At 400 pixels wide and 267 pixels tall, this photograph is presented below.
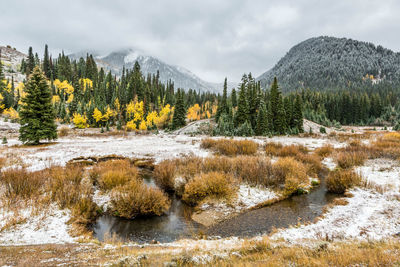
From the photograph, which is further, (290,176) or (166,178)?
(166,178)

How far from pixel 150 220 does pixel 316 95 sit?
345 feet

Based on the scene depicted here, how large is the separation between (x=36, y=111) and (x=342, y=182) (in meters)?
34.4

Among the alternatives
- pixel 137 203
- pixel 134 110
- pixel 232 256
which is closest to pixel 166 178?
pixel 137 203

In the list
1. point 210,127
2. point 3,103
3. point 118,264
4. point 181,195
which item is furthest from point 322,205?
point 3,103

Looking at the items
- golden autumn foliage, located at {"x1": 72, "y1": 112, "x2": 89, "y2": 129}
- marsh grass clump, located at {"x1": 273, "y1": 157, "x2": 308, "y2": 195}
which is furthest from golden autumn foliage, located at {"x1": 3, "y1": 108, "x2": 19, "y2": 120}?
marsh grass clump, located at {"x1": 273, "y1": 157, "x2": 308, "y2": 195}

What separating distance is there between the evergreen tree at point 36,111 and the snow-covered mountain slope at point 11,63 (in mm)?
88690

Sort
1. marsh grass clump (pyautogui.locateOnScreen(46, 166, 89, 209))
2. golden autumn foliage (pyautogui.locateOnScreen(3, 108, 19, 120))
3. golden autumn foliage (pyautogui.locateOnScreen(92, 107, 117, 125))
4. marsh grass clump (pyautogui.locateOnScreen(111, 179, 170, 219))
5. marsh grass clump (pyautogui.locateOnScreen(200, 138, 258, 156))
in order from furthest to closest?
golden autumn foliage (pyautogui.locateOnScreen(92, 107, 117, 125))
golden autumn foliage (pyautogui.locateOnScreen(3, 108, 19, 120))
marsh grass clump (pyautogui.locateOnScreen(200, 138, 258, 156))
marsh grass clump (pyautogui.locateOnScreen(111, 179, 170, 219))
marsh grass clump (pyautogui.locateOnScreen(46, 166, 89, 209))

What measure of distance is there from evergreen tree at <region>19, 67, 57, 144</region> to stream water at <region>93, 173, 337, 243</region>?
2522cm

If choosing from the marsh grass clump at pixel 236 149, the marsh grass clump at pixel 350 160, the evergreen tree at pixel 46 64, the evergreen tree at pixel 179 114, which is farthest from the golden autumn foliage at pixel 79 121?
the marsh grass clump at pixel 350 160

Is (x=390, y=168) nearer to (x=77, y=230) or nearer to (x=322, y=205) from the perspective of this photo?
(x=322, y=205)

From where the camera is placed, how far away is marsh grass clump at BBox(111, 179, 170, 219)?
28.5ft

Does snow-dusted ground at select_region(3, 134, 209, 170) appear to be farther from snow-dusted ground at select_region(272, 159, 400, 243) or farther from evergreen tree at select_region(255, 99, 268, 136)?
evergreen tree at select_region(255, 99, 268, 136)

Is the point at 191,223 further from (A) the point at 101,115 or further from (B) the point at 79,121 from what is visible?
(A) the point at 101,115

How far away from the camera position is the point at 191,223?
8.55 meters
